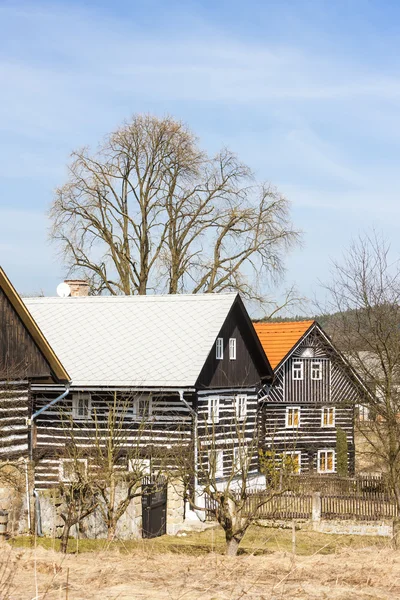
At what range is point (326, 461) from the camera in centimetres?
4184

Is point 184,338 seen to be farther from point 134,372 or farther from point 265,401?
point 265,401

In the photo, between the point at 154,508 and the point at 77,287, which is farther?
the point at 77,287

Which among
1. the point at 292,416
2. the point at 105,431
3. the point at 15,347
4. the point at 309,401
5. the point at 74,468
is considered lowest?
the point at 74,468

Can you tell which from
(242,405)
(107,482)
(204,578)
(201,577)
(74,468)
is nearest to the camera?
(204,578)

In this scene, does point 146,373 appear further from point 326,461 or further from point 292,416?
point 326,461

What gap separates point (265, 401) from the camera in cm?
3978

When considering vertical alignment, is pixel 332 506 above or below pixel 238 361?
below

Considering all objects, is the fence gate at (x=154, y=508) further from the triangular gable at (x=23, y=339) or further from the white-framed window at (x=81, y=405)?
the white-framed window at (x=81, y=405)

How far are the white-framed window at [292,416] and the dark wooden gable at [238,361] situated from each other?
4.37 metres

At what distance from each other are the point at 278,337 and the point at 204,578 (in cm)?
2941

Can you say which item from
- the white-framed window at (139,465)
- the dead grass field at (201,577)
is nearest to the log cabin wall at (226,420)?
the white-framed window at (139,465)

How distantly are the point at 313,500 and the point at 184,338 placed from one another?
6945 millimetres


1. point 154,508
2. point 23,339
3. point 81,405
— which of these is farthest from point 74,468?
point 81,405

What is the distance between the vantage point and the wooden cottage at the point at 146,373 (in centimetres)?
2994
